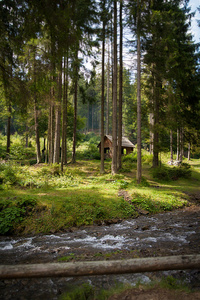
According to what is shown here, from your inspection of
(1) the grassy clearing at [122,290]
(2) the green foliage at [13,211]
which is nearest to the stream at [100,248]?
(1) the grassy clearing at [122,290]

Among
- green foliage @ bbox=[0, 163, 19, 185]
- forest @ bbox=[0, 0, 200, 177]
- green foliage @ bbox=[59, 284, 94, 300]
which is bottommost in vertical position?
green foliage @ bbox=[59, 284, 94, 300]

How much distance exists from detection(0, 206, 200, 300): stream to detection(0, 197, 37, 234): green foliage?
542 millimetres

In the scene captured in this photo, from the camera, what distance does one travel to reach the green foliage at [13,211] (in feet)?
22.0

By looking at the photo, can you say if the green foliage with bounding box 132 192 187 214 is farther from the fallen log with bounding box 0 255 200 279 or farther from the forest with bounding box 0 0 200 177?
the fallen log with bounding box 0 255 200 279

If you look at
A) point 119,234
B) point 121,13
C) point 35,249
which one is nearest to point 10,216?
point 35,249

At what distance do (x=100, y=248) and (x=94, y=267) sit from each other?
2.97m

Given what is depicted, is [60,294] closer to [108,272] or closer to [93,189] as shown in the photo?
[108,272]

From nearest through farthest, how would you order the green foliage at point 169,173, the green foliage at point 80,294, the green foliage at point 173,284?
1. the green foliage at point 80,294
2. the green foliage at point 173,284
3. the green foliage at point 169,173

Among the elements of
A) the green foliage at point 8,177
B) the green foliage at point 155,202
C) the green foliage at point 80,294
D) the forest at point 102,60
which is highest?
the forest at point 102,60

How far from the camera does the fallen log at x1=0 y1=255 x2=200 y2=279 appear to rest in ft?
8.42

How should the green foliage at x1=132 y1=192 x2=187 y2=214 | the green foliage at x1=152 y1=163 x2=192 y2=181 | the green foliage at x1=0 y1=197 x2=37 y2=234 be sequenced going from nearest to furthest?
the green foliage at x1=0 y1=197 x2=37 y2=234
the green foliage at x1=132 y1=192 x2=187 y2=214
the green foliage at x1=152 y1=163 x2=192 y2=181

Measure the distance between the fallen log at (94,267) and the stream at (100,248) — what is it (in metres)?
1.17

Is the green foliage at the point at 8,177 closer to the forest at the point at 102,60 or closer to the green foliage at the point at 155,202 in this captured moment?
the forest at the point at 102,60

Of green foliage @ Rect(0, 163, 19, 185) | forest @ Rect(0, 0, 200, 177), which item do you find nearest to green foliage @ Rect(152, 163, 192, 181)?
forest @ Rect(0, 0, 200, 177)
